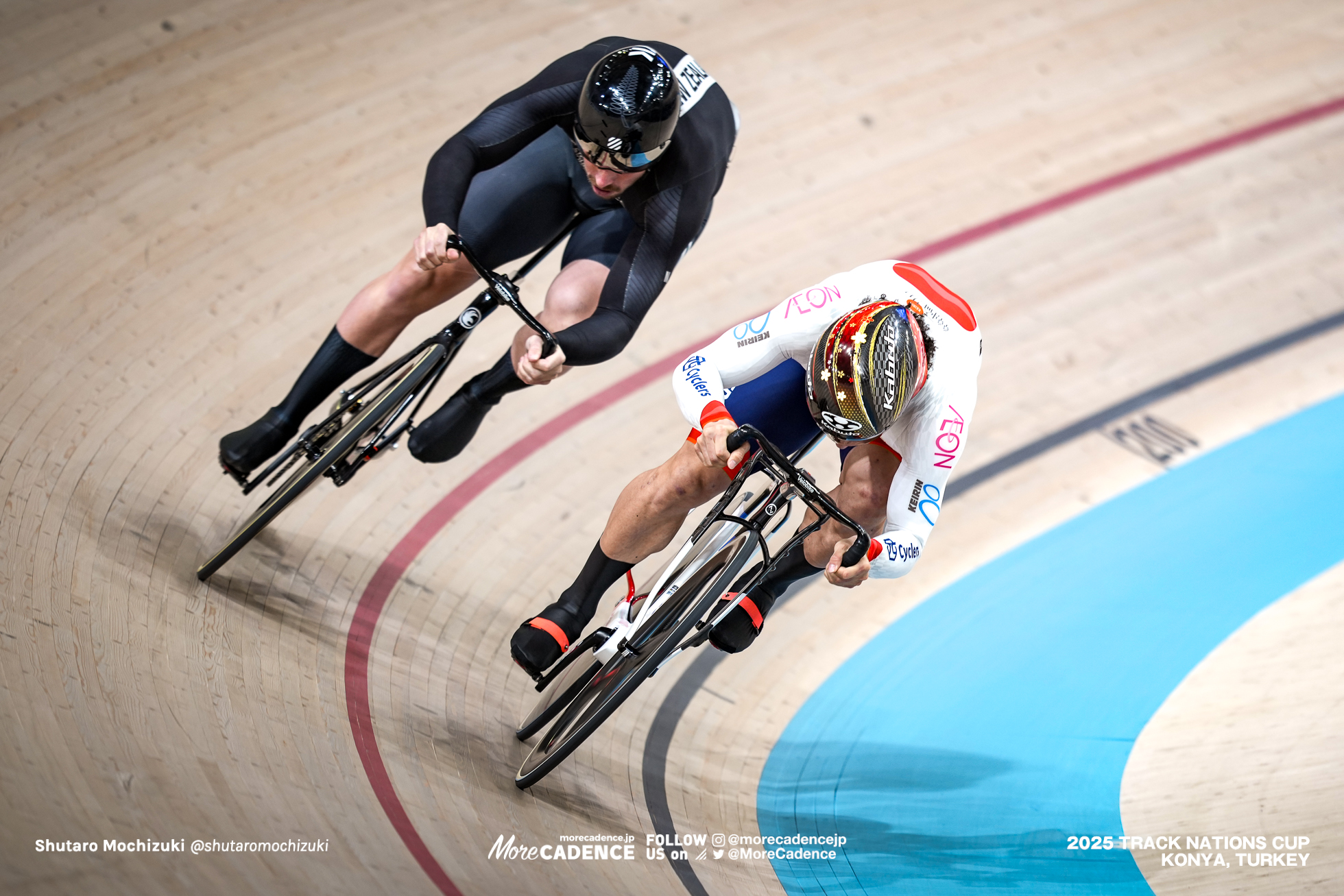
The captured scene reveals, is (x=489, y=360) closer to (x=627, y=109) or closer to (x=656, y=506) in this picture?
(x=656, y=506)

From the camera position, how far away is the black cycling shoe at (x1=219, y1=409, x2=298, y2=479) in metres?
3.38

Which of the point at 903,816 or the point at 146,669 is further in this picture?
the point at 903,816

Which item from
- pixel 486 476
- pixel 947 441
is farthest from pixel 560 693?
pixel 486 476

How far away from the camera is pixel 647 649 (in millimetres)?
2939

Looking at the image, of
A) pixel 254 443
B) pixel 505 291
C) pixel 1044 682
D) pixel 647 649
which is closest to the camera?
pixel 647 649

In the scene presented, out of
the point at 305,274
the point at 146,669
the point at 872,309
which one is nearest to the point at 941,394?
the point at 872,309

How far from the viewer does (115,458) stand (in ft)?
12.3

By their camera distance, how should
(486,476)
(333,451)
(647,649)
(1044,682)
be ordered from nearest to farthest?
(647,649), (333,451), (1044,682), (486,476)

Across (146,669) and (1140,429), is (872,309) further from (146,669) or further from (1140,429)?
(1140,429)

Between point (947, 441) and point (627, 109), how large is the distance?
1080 millimetres

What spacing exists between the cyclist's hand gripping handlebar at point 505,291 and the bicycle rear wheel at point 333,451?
0.35m

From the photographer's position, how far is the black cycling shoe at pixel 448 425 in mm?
3363

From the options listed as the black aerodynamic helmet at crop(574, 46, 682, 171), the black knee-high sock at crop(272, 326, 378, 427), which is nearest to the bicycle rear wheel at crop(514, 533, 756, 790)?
the black aerodynamic helmet at crop(574, 46, 682, 171)

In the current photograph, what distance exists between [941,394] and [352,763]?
66.6 inches
